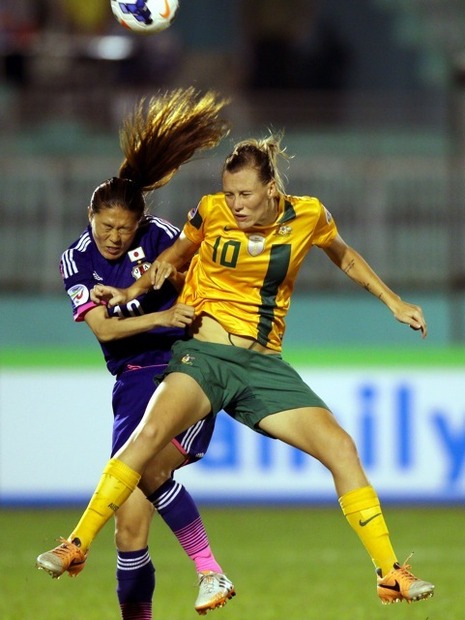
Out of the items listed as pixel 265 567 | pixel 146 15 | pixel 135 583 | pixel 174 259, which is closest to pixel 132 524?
pixel 135 583

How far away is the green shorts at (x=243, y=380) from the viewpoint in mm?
5633

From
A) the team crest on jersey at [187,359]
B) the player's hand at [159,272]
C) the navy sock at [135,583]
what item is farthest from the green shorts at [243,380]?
the navy sock at [135,583]

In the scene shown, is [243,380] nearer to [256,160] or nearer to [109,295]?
[109,295]

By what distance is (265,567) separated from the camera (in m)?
8.88

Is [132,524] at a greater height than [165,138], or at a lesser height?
lesser

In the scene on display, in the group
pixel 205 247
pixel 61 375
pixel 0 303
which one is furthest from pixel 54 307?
pixel 205 247

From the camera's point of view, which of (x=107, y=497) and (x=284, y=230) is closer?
(x=107, y=497)

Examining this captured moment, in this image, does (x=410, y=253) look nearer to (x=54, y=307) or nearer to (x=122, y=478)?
(x=54, y=307)

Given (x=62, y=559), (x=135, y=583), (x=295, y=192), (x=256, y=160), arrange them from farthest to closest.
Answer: (x=295, y=192) < (x=135, y=583) < (x=256, y=160) < (x=62, y=559)

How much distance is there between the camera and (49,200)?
13094 mm

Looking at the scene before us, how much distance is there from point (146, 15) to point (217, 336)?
159cm

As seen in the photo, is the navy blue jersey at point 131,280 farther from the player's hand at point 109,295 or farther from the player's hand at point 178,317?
the player's hand at point 178,317

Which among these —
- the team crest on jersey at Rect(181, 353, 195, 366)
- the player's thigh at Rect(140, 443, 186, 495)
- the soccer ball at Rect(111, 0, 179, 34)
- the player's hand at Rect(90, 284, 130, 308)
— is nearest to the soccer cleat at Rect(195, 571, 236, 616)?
the player's thigh at Rect(140, 443, 186, 495)

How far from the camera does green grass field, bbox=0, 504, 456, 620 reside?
712cm
